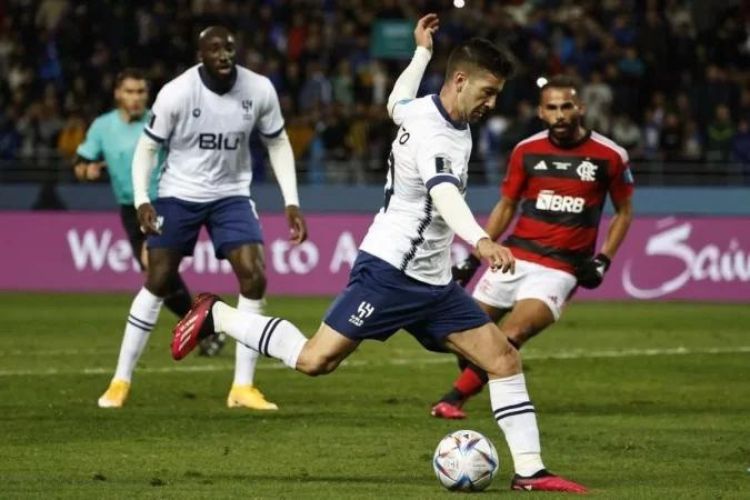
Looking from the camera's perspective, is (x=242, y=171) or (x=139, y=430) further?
(x=242, y=171)

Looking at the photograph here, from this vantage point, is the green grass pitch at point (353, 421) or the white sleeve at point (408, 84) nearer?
the green grass pitch at point (353, 421)

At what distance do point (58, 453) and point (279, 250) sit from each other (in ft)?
46.3

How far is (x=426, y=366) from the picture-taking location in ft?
50.9

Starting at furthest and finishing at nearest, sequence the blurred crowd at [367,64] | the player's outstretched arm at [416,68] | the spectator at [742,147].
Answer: the blurred crowd at [367,64] < the spectator at [742,147] < the player's outstretched arm at [416,68]

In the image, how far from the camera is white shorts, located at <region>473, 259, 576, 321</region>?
1176 centimetres

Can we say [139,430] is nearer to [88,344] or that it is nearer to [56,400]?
[56,400]

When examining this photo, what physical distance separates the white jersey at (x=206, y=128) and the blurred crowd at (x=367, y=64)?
43.6ft

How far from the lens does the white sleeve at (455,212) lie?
26.7 ft

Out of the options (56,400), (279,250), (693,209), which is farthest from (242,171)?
(693,209)

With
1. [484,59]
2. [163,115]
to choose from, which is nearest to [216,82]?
[163,115]

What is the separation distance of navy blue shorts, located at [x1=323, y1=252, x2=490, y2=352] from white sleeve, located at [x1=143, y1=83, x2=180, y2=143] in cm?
347

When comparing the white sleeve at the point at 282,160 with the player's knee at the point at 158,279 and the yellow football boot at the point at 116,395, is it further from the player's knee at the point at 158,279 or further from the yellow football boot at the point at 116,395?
the yellow football boot at the point at 116,395

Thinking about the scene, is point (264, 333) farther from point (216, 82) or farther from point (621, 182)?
point (621, 182)

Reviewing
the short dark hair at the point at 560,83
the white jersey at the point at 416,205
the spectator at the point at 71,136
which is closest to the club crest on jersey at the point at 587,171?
the short dark hair at the point at 560,83
